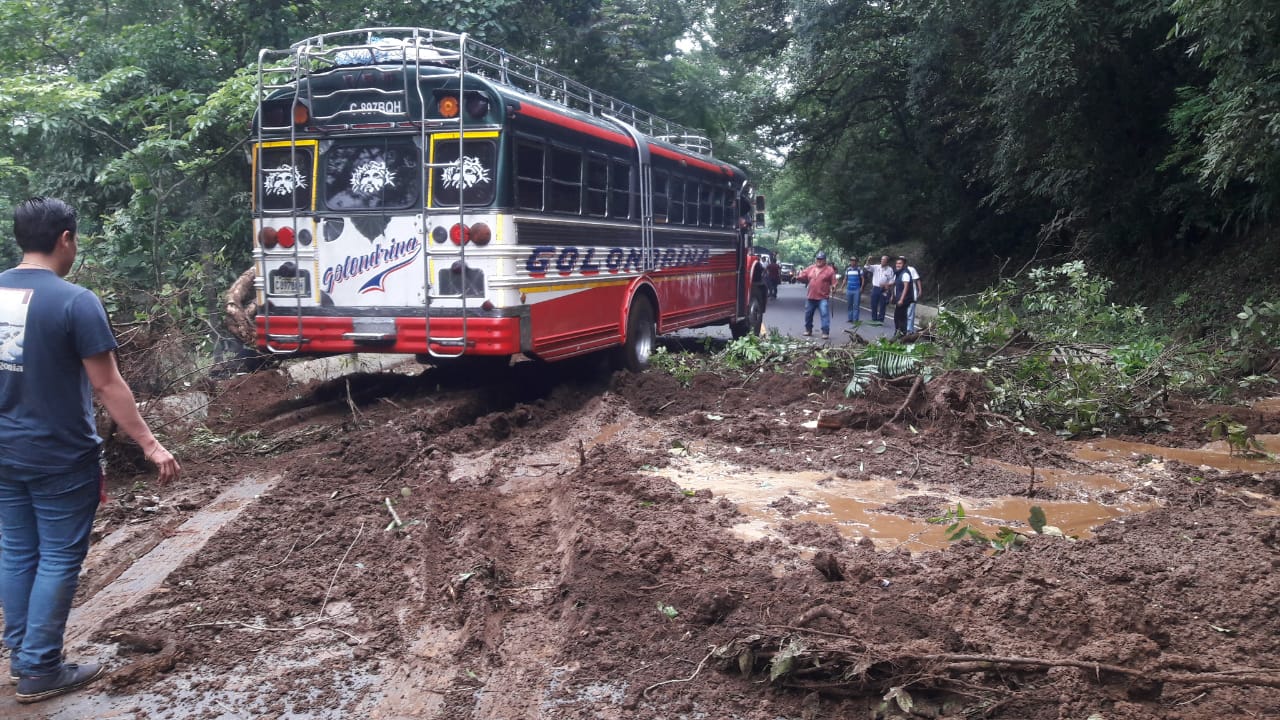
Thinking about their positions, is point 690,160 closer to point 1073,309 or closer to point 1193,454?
point 1073,309

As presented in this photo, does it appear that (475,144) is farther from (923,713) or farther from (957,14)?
(957,14)

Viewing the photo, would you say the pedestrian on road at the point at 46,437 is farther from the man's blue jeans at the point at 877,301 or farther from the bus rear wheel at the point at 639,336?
the man's blue jeans at the point at 877,301

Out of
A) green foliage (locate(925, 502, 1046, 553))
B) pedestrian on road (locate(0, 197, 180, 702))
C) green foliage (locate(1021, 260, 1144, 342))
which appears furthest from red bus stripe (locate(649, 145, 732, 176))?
pedestrian on road (locate(0, 197, 180, 702))

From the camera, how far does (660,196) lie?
12.9 meters

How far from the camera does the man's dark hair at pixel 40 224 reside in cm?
394

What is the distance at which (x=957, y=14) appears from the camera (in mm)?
19188

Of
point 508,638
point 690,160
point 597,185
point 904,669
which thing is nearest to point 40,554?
point 508,638

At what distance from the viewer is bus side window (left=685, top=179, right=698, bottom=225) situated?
555 inches

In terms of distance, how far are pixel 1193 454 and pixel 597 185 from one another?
20.8ft

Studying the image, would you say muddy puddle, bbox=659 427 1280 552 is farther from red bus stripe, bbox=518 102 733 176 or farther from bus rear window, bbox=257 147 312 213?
bus rear window, bbox=257 147 312 213

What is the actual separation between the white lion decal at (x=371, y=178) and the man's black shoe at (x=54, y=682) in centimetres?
582

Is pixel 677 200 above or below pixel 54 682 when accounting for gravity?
above

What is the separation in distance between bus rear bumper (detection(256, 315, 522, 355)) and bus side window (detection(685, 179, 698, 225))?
18.7 ft

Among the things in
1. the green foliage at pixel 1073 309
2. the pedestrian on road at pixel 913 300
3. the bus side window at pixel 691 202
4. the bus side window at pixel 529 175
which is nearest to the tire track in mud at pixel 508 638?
the bus side window at pixel 529 175
